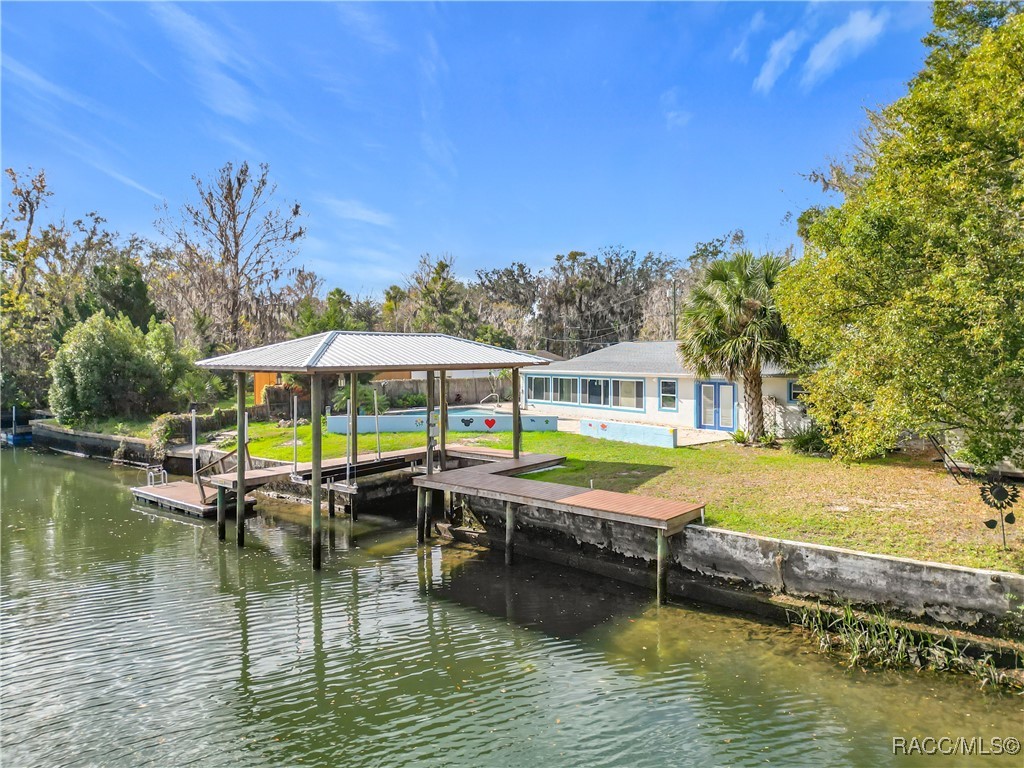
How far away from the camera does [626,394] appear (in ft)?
79.8

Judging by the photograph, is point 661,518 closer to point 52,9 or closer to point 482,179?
point 52,9

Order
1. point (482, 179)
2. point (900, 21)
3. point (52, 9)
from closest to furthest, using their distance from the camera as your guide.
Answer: point (52, 9) < point (900, 21) < point (482, 179)

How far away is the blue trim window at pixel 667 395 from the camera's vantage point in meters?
22.4

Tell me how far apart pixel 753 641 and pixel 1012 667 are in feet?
8.93

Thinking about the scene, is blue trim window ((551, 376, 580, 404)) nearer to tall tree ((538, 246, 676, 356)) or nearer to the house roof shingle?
the house roof shingle

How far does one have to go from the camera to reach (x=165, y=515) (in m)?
15.3

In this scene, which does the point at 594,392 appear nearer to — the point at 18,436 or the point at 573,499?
the point at 573,499

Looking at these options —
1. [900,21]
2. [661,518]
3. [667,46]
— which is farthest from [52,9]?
[900,21]

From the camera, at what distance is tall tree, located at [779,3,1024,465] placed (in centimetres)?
752

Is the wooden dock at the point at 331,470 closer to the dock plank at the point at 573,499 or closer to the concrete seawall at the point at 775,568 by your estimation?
the dock plank at the point at 573,499

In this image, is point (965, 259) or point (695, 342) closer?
point (965, 259)

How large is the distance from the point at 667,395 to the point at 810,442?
275 inches

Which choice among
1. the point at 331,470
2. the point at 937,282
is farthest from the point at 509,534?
the point at 937,282

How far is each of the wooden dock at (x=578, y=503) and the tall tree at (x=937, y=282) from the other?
3149 millimetres
